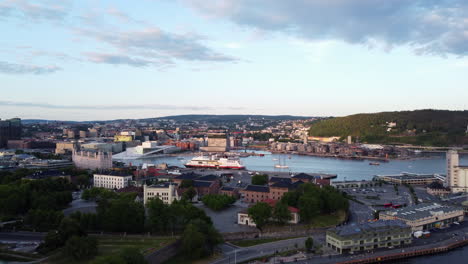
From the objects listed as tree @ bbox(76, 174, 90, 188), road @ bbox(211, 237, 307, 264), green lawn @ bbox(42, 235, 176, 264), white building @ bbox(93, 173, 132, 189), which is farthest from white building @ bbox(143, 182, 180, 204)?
tree @ bbox(76, 174, 90, 188)

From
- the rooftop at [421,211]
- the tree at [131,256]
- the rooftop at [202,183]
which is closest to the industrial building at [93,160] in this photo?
the rooftop at [202,183]

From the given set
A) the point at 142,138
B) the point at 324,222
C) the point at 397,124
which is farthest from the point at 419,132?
the point at 324,222

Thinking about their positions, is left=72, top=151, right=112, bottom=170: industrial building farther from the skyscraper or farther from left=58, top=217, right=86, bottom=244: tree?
left=58, top=217, right=86, bottom=244: tree

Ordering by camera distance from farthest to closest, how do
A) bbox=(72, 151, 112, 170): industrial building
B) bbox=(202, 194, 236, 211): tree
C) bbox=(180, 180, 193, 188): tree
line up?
bbox=(72, 151, 112, 170): industrial building → bbox=(180, 180, 193, 188): tree → bbox=(202, 194, 236, 211): tree

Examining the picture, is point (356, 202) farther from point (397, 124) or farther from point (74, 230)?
point (397, 124)

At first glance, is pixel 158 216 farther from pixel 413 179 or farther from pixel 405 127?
pixel 405 127

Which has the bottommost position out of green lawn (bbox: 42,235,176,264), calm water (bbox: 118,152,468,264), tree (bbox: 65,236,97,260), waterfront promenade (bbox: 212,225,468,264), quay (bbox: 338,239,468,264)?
calm water (bbox: 118,152,468,264)

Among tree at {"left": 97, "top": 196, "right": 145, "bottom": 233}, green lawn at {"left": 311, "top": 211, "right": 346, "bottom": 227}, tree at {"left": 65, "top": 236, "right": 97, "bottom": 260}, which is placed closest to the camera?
tree at {"left": 65, "top": 236, "right": 97, "bottom": 260}

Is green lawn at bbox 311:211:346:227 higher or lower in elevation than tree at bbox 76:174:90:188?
lower
